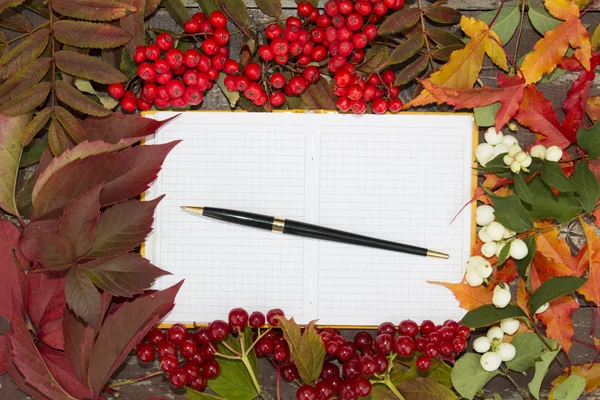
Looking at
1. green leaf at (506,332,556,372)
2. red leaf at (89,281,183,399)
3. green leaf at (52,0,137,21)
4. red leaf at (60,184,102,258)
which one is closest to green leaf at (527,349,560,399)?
green leaf at (506,332,556,372)

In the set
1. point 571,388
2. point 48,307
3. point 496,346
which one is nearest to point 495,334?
point 496,346

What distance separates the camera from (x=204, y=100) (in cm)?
89

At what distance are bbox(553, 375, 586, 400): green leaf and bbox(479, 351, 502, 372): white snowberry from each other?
0.30 feet

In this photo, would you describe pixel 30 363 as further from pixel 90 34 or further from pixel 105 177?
pixel 90 34

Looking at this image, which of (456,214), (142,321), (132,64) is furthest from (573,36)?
(142,321)

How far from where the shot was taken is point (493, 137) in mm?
846

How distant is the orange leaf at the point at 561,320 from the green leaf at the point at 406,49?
1.47 feet

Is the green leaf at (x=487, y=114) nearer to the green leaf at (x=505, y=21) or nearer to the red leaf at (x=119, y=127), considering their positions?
the green leaf at (x=505, y=21)

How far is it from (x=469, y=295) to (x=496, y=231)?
11 centimetres

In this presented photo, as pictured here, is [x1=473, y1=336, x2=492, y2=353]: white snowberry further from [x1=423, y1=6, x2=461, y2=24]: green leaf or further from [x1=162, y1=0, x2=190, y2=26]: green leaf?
[x1=162, y1=0, x2=190, y2=26]: green leaf

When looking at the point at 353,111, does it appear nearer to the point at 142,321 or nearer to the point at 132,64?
the point at 132,64

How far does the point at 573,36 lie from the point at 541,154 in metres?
0.18

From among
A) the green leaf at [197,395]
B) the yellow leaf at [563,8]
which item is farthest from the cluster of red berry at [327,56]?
the green leaf at [197,395]

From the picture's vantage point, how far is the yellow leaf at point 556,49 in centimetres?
81
